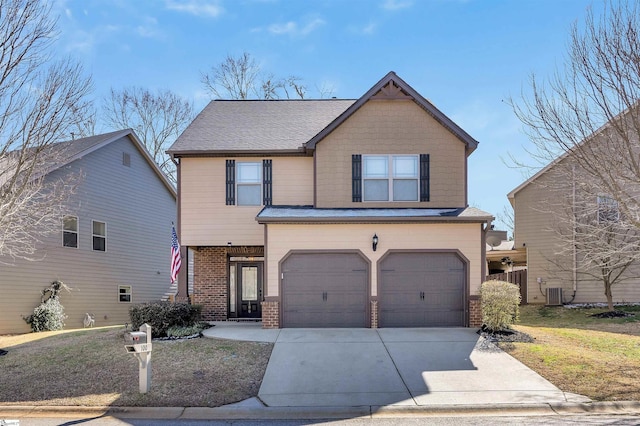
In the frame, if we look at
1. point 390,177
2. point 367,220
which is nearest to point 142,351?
point 367,220

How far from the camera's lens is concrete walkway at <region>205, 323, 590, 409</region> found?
317 inches

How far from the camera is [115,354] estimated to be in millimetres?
10391

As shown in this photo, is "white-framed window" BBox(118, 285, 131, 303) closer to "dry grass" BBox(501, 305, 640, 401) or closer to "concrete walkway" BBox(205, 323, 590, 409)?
"concrete walkway" BBox(205, 323, 590, 409)

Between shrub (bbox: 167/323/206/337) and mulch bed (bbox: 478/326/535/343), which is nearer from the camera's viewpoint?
mulch bed (bbox: 478/326/535/343)

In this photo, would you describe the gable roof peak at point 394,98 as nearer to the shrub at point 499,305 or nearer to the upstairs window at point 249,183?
the upstairs window at point 249,183

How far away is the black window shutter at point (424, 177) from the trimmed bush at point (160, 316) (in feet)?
25.1

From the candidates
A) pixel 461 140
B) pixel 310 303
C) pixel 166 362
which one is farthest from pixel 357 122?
pixel 166 362

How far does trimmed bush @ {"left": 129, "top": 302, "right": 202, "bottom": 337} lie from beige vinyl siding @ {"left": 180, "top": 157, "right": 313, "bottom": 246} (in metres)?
3.55

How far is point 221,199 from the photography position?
1572 centimetres

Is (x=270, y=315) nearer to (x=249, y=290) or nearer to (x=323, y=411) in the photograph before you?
(x=249, y=290)

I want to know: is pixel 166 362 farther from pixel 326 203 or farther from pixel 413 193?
pixel 413 193

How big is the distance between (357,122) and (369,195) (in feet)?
7.49

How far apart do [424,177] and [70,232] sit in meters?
13.1

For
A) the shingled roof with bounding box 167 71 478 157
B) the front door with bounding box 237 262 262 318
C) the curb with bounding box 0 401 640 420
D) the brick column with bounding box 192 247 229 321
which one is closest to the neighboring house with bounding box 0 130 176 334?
the shingled roof with bounding box 167 71 478 157
